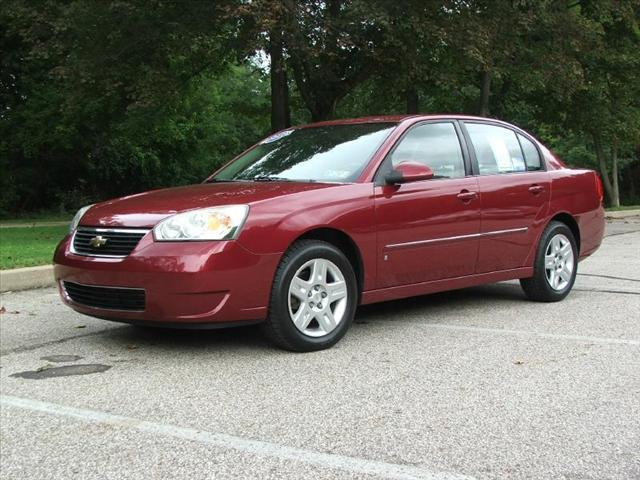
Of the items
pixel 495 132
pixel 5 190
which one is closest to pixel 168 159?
pixel 5 190

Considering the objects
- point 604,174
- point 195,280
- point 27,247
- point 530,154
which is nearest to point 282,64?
point 27,247

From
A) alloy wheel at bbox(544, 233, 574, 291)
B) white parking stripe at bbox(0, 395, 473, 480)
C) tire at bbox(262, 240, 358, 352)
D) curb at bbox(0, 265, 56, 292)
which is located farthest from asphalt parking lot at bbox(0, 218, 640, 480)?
curb at bbox(0, 265, 56, 292)

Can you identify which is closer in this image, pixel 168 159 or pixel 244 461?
pixel 244 461

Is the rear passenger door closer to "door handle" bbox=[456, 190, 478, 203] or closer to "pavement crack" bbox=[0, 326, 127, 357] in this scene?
"door handle" bbox=[456, 190, 478, 203]

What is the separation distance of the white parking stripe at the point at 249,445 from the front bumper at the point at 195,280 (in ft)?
3.12

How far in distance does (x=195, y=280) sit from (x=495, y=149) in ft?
10.7

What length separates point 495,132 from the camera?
673 cm

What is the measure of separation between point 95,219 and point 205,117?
90.7ft

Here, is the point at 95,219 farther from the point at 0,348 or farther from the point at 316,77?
the point at 316,77

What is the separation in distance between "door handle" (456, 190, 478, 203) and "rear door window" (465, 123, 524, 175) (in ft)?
1.03

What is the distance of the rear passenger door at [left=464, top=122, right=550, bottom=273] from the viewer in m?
6.23

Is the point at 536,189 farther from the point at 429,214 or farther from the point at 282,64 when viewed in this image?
the point at 282,64

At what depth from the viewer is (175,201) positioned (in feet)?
16.6

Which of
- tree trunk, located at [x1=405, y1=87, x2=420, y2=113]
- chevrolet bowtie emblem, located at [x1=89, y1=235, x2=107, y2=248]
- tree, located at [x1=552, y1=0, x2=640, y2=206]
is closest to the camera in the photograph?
chevrolet bowtie emblem, located at [x1=89, y1=235, x2=107, y2=248]
